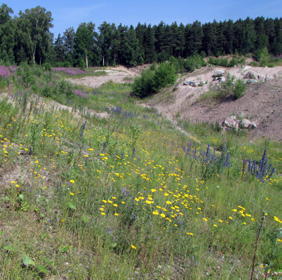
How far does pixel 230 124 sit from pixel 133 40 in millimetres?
56433

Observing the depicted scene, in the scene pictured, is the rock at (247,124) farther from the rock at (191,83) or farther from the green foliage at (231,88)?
the rock at (191,83)

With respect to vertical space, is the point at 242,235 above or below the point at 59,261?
below

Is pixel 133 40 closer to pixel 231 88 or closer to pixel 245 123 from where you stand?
pixel 231 88

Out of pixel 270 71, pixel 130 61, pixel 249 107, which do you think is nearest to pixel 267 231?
pixel 249 107

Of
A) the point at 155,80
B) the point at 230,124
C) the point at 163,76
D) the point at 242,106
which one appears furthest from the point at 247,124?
the point at 155,80

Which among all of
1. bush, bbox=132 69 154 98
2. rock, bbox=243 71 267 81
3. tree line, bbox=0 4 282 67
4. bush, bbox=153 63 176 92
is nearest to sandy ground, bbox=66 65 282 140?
rock, bbox=243 71 267 81

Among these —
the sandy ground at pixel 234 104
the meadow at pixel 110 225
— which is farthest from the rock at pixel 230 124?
the meadow at pixel 110 225

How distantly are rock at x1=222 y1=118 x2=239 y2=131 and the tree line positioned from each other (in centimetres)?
4114

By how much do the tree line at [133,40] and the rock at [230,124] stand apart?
135 ft

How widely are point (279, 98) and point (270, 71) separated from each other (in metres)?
9.09

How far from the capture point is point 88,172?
3943mm

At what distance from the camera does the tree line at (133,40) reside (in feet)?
169

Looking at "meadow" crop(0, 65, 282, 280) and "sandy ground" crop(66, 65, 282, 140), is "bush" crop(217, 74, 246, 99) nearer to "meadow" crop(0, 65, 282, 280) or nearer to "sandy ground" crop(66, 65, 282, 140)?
"sandy ground" crop(66, 65, 282, 140)

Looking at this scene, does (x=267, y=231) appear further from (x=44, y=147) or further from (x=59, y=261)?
(x=44, y=147)
